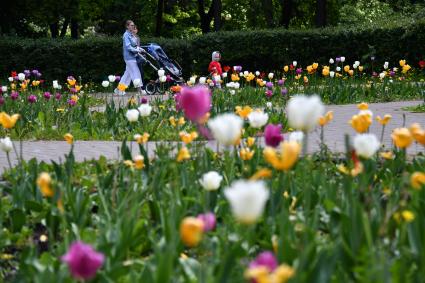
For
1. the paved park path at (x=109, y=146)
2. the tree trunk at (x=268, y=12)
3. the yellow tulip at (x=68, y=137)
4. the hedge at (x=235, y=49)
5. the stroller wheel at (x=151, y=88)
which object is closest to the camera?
the yellow tulip at (x=68, y=137)

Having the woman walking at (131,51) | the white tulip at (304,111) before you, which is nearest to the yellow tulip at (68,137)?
the white tulip at (304,111)

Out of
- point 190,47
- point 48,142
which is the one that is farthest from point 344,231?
point 190,47

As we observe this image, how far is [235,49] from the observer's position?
2022cm

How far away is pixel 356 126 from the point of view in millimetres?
3025

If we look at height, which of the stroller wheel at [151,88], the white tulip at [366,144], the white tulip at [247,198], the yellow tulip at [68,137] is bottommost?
the stroller wheel at [151,88]

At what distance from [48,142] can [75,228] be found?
4.43m

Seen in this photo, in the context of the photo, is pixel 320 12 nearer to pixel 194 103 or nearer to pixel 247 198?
pixel 194 103

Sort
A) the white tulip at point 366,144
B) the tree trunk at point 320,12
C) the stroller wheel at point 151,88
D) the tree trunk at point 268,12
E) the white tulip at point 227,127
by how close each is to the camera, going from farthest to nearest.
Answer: the tree trunk at point 268,12, the tree trunk at point 320,12, the stroller wheel at point 151,88, the white tulip at point 366,144, the white tulip at point 227,127

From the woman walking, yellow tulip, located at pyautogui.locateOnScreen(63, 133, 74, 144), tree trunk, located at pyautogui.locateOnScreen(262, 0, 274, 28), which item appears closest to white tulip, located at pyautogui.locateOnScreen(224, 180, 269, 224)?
yellow tulip, located at pyautogui.locateOnScreen(63, 133, 74, 144)

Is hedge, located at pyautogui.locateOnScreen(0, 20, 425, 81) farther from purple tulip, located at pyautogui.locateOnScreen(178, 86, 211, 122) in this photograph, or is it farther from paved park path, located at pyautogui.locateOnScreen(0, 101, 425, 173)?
purple tulip, located at pyautogui.locateOnScreen(178, 86, 211, 122)

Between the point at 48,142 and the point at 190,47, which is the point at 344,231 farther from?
the point at 190,47

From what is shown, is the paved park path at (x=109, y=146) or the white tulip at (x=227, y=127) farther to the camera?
the paved park path at (x=109, y=146)

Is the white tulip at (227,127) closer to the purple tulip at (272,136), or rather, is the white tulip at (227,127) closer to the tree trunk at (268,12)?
the purple tulip at (272,136)

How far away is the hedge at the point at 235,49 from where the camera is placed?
1912cm
